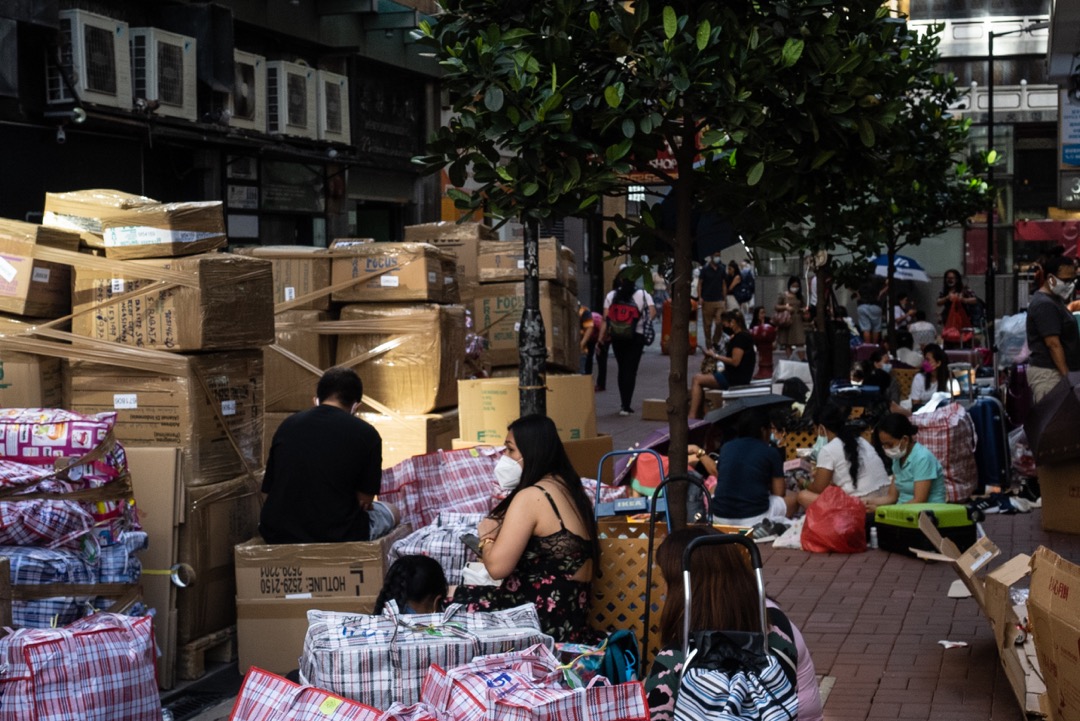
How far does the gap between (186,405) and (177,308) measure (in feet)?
1.73

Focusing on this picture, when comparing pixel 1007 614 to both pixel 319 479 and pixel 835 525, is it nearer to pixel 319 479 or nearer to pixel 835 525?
pixel 319 479

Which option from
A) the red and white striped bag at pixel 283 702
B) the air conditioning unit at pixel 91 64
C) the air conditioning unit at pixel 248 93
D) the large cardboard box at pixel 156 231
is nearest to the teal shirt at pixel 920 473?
the large cardboard box at pixel 156 231

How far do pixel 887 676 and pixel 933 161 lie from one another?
13553 millimetres

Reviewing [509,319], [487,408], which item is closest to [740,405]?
[487,408]

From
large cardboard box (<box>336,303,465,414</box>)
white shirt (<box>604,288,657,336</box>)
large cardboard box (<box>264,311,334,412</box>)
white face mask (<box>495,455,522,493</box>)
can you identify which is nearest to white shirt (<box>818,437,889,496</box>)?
white face mask (<box>495,455,522,493</box>)

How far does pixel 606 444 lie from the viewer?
1114 centimetres

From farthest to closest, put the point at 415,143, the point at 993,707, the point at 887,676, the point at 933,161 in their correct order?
the point at 415,143 < the point at 933,161 < the point at 887,676 < the point at 993,707

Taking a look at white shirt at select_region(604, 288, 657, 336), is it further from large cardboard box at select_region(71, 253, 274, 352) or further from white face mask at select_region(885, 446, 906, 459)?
large cardboard box at select_region(71, 253, 274, 352)

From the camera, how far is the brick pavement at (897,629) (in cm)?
646

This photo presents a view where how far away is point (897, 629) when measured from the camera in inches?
310

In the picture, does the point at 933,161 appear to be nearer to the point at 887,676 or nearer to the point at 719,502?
the point at 719,502

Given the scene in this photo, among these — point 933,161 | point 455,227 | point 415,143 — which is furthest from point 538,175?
point 415,143

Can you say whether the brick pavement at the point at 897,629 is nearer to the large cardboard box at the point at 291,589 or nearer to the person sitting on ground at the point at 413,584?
the person sitting on ground at the point at 413,584

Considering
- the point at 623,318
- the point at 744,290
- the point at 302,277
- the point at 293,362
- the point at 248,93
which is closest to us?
the point at 293,362
